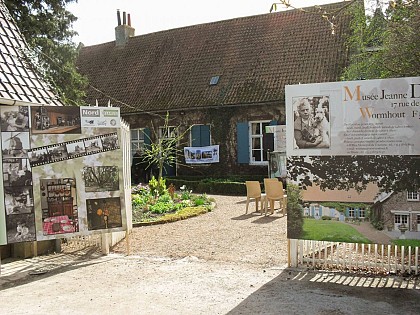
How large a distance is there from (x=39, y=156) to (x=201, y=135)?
546 inches

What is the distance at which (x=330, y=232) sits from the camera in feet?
20.1

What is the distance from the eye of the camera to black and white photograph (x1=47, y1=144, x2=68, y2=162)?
6922 millimetres

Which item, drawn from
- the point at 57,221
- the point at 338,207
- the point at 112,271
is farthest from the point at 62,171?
the point at 338,207

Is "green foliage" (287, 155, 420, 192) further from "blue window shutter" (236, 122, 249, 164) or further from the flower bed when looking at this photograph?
"blue window shutter" (236, 122, 249, 164)

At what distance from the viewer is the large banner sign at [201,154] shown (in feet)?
66.3

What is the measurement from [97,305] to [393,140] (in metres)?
4.04

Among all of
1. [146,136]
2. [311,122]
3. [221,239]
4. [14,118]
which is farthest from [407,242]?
[146,136]

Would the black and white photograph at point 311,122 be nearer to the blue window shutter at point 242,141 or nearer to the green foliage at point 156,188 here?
the green foliage at point 156,188

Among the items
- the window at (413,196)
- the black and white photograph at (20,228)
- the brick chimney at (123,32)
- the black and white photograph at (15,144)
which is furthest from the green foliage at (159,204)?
the brick chimney at (123,32)

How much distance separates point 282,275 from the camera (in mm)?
6406

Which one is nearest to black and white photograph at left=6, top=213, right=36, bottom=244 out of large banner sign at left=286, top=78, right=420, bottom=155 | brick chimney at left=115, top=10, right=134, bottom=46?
A: large banner sign at left=286, top=78, right=420, bottom=155

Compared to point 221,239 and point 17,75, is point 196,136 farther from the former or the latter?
point 17,75

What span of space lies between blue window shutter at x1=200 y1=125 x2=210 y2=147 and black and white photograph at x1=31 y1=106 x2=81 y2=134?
44.2 ft

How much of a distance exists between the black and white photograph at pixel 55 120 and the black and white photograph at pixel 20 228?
1254 millimetres
